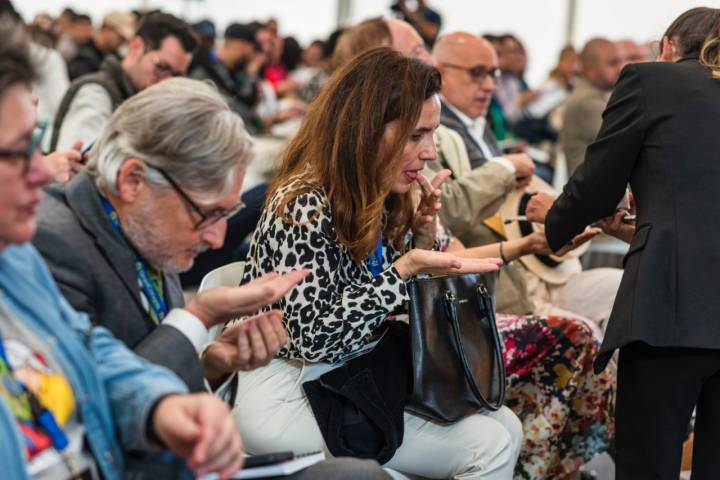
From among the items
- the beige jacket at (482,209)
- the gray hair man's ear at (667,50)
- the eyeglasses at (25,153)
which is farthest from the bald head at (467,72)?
the eyeglasses at (25,153)

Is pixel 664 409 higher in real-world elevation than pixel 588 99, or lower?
lower

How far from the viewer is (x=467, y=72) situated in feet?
13.8

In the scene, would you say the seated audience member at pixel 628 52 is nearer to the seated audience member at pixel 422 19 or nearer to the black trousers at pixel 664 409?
the seated audience member at pixel 422 19

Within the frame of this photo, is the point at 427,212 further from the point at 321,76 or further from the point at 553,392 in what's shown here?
the point at 321,76

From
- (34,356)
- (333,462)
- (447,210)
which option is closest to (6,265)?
(34,356)

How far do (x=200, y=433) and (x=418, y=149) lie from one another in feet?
4.51

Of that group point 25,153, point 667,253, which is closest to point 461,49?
point 667,253

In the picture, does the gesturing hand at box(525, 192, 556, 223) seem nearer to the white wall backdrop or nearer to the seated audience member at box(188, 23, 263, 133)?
the seated audience member at box(188, 23, 263, 133)

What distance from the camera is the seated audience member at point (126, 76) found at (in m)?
4.29

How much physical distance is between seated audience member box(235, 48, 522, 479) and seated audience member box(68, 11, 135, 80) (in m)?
6.11

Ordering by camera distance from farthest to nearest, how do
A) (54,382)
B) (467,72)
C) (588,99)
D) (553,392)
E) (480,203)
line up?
(588,99)
(467,72)
(480,203)
(553,392)
(54,382)

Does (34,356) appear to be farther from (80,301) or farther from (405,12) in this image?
(405,12)

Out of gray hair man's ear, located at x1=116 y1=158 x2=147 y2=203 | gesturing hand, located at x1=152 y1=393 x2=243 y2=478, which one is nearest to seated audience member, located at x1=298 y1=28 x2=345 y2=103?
gray hair man's ear, located at x1=116 y1=158 x2=147 y2=203

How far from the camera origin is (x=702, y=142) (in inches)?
96.0
